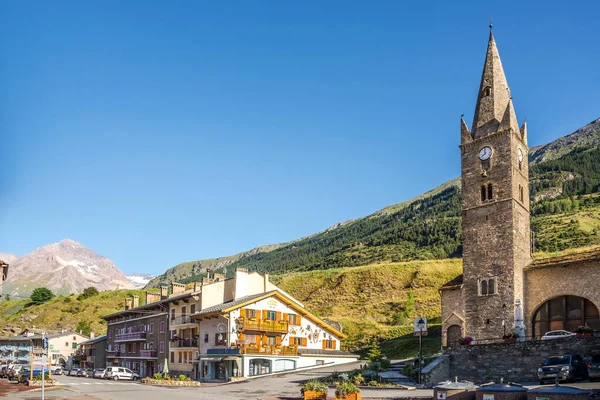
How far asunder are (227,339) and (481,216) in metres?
23.3

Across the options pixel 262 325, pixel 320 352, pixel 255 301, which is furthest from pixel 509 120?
pixel 262 325

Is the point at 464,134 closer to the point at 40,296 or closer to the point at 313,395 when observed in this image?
the point at 313,395

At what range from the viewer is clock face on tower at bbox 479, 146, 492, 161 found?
50.9 meters

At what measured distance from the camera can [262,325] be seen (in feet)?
178

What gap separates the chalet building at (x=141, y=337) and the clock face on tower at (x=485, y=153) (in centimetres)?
3544

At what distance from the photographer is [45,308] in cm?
13738

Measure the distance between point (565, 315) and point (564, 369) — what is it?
1580 cm

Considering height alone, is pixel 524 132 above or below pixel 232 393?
above

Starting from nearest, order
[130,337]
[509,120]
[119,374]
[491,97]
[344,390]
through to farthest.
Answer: [344,390] < [509,120] < [491,97] < [119,374] < [130,337]

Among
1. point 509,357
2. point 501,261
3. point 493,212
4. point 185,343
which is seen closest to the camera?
point 509,357

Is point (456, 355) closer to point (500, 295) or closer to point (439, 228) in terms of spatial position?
point (500, 295)

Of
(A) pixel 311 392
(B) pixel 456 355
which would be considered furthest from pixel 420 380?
(A) pixel 311 392

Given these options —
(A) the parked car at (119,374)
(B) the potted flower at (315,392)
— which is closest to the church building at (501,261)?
(B) the potted flower at (315,392)

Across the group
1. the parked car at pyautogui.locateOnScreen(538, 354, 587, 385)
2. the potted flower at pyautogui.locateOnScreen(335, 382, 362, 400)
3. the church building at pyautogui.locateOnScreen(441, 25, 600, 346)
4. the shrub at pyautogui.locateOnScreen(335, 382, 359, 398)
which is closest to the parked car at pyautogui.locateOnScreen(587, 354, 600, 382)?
the parked car at pyautogui.locateOnScreen(538, 354, 587, 385)
